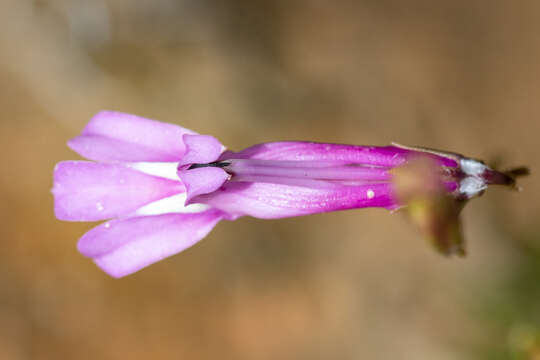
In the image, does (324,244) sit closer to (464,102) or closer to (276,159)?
(464,102)

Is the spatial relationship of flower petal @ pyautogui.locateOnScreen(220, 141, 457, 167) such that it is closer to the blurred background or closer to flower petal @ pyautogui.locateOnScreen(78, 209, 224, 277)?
flower petal @ pyautogui.locateOnScreen(78, 209, 224, 277)

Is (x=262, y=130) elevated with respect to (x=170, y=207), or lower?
elevated

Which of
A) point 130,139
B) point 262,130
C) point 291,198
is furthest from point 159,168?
point 262,130

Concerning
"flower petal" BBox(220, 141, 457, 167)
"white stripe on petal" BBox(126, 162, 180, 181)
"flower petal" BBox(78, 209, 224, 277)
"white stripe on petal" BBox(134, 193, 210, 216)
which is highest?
"flower petal" BBox(220, 141, 457, 167)

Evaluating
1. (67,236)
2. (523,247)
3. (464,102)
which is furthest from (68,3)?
(523,247)

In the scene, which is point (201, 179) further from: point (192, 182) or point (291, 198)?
point (291, 198)

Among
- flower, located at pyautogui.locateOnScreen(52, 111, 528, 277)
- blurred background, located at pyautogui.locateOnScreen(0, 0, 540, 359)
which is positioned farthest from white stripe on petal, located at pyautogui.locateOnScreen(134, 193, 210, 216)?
blurred background, located at pyautogui.locateOnScreen(0, 0, 540, 359)

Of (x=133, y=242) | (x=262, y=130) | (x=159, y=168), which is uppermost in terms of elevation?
(x=262, y=130)
